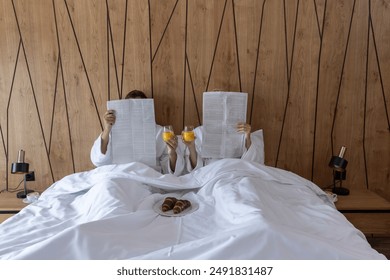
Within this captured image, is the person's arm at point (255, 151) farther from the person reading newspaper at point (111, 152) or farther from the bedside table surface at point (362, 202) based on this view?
the bedside table surface at point (362, 202)

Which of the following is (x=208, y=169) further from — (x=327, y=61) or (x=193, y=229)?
(x=327, y=61)

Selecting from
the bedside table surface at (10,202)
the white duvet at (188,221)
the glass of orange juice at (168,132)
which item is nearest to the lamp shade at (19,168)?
the bedside table surface at (10,202)

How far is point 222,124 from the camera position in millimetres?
2258

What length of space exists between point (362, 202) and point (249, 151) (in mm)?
884

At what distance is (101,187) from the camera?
5.50 feet

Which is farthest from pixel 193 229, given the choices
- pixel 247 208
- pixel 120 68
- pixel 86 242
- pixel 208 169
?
pixel 120 68

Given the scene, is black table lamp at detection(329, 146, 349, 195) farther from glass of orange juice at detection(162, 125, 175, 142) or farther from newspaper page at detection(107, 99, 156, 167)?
newspaper page at detection(107, 99, 156, 167)

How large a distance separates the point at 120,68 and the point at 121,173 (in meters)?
0.93

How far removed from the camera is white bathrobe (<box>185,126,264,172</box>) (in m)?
2.19

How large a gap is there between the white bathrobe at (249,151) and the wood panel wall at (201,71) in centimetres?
19

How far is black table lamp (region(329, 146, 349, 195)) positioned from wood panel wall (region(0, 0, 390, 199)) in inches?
5.9

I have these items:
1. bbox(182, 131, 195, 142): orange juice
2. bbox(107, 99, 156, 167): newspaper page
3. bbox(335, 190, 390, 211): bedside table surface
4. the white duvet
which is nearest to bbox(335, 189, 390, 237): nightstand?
bbox(335, 190, 390, 211): bedside table surface

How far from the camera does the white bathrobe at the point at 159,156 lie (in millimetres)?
2201

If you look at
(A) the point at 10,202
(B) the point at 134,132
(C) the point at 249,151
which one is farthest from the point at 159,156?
(A) the point at 10,202
